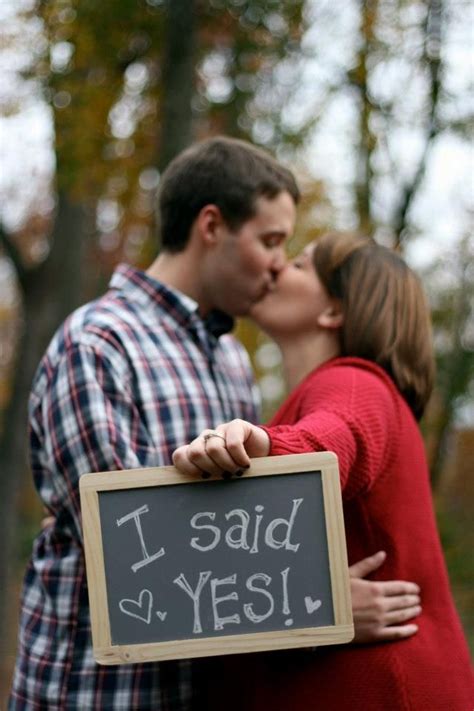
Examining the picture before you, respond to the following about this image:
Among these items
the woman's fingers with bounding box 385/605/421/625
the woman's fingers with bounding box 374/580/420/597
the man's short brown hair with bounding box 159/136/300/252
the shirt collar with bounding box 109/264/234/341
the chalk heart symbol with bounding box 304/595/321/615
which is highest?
the man's short brown hair with bounding box 159/136/300/252

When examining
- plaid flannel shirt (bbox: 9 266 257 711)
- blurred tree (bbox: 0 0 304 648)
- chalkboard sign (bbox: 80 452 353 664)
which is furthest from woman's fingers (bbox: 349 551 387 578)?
blurred tree (bbox: 0 0 304 648)

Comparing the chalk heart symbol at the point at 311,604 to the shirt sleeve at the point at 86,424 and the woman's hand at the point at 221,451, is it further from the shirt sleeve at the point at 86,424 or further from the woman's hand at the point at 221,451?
the shirt sleeve at the point at 86,424

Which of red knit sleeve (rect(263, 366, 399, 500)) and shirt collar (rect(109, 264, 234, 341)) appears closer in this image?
red knit sleeve (rect(263, 366, 399, 500))

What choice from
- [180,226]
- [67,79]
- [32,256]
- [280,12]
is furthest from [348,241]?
[32,256]

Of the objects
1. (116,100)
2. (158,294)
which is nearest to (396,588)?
(158,294)

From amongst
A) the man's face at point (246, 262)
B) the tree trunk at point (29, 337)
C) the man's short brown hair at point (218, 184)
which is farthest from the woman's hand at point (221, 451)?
the tree trunk at point (29, 337)

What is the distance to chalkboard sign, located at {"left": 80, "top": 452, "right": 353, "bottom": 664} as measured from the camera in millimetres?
2207

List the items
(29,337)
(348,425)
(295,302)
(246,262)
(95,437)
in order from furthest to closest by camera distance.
→ 1. (29,337)
2. (246,262)
3. (295,302)
4. (95,437)
5. (348,425)

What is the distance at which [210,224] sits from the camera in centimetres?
351

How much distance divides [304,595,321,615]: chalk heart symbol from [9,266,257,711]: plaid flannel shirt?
0.76m

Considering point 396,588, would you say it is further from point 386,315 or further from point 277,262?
point 277,262

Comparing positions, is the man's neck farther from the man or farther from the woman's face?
the woman's face

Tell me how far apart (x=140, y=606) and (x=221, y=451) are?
0.43 meters

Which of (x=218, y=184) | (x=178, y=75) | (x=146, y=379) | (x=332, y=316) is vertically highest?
(x=178, y=75)
